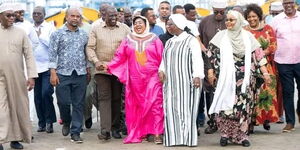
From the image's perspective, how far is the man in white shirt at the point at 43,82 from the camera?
34.4 ft

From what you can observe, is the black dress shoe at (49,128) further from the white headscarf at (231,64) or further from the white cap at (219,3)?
the white cap at (219,3)

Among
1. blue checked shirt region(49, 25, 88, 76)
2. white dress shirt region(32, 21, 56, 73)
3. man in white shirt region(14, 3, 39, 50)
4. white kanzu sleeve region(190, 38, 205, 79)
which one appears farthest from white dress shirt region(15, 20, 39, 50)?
white kanzu sleeve region(190, 38, 205, 79)

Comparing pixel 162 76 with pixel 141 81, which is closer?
pixel 162 76

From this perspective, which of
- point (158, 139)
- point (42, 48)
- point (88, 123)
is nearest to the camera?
point (158, 139)

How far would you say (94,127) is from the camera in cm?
1112

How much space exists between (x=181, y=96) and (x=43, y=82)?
101 inches

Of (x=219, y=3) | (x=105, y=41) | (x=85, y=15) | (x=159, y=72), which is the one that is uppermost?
(x=219, y=3)

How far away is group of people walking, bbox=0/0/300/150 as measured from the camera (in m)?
8.87

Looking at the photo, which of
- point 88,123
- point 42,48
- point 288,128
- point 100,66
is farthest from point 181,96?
point 42,48

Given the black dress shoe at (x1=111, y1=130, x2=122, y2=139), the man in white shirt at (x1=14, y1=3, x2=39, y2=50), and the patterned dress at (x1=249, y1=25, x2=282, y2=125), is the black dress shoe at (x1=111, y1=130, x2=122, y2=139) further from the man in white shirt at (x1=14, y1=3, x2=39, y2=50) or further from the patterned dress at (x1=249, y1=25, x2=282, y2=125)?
the patterned dress at (x1=249, y1=25, x2=282, y2=125)

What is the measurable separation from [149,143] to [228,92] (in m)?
1.33

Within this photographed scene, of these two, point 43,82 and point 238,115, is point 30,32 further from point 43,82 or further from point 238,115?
point 238,115

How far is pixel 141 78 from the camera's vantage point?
9.27m

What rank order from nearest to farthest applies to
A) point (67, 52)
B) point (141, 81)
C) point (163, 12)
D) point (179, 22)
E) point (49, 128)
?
point (179, 22) < point (141, 81) < point (67, 52) < point (49, 128) < point (163, 12)
